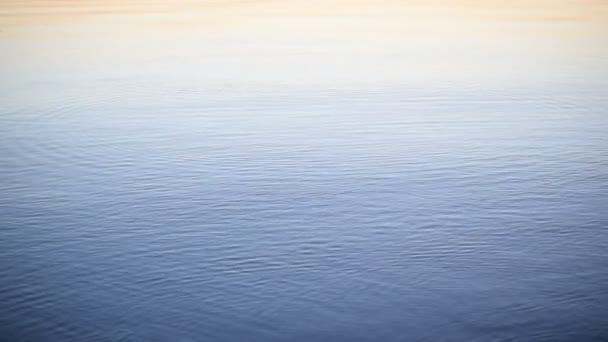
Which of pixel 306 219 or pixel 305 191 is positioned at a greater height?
pixel 305 191

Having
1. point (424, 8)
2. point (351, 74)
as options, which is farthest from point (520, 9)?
point (351, 74)

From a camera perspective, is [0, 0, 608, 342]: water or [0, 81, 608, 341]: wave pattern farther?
[0, 0, 608, 342]: water

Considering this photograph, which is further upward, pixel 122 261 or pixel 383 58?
pixel 383 58

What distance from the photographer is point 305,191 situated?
2505cm

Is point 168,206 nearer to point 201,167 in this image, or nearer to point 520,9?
point 201,167

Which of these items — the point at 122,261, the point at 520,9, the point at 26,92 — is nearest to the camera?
the point at 122,261

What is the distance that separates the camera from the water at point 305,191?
18766 mm

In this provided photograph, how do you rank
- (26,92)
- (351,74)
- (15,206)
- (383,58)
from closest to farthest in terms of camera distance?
1. (15,206)
2. (26,92)
3. (351,74)
4. (383,58)

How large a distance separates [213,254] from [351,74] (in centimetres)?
1843

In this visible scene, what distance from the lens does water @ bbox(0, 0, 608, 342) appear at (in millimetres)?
18766

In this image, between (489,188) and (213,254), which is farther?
(489,188)

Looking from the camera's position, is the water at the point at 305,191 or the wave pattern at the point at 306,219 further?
the water at the point at 305,191

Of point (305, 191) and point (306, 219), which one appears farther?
point (305, 191)

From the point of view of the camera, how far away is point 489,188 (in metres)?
24.9
